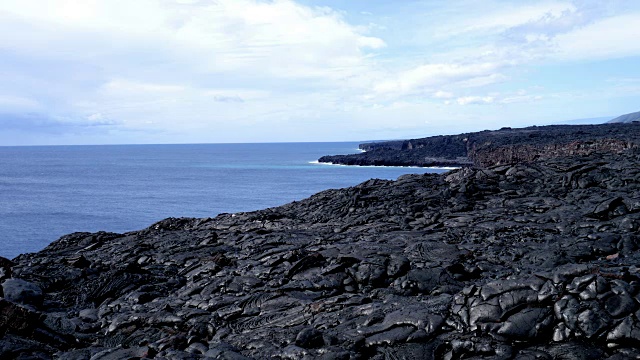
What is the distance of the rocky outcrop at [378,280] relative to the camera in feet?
42.2

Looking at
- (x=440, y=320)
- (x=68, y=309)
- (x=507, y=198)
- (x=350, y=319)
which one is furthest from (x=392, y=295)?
(x=507, y=198)

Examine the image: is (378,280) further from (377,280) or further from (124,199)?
(124,199)

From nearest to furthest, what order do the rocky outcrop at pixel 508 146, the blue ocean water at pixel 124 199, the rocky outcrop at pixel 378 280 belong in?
1. the rocky outcrop at pixel 378 280
2. the blue ocean water at pixel 124 199
3. the rocky outcrop at pixel 508 146

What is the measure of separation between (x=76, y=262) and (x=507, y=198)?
22164 millimetres

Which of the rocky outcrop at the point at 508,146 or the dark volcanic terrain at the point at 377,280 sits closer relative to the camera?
the dark volcanic terrain at the point at 377,280

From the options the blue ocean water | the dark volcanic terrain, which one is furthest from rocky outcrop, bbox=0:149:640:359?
the blue ocean water

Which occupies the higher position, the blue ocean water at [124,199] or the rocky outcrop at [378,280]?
the rocky outcrop at [378,280]

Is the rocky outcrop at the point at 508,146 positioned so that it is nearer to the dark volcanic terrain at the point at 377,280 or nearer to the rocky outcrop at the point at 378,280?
the rocky outcrop at the point at 378,280

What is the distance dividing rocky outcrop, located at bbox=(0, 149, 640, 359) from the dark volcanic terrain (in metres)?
0.06

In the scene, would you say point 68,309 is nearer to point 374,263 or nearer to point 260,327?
point 260,327

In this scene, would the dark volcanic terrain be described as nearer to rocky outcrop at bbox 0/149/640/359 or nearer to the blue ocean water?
rocky outcrop at bbox 0/149/640/359

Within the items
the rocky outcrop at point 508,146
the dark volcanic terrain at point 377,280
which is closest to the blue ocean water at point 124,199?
the rocky outcrop at point 508,146

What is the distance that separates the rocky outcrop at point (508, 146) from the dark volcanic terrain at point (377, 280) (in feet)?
57.2

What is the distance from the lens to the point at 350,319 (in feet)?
49.6
